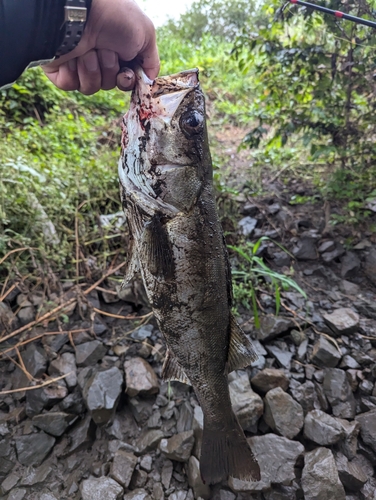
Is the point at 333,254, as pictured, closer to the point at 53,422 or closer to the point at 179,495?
the point at 179,495

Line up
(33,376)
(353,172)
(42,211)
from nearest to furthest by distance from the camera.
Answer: (33,376)
(42,211)
(353,172)

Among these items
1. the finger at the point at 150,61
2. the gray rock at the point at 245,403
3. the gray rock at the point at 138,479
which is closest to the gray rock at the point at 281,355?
the gray rock at the point at 245,403

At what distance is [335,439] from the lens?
2186 mm

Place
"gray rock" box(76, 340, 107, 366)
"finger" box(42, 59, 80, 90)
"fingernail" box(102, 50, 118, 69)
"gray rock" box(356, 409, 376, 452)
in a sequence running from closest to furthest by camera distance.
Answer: "fingernail" box(102, 50, 118, 69) < "finger" box(42, 59, 80, 90) < "gray rock" box(356, 409, 376, 452) < "gray rock" box(76, 340, 107, 366)

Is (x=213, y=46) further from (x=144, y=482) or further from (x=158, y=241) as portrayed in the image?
(x=144, y=482)

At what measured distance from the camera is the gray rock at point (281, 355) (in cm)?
263

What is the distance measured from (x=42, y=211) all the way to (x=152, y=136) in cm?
185

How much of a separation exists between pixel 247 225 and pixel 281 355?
57.2 inches

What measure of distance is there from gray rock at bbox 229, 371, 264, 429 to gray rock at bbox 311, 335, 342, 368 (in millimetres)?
579

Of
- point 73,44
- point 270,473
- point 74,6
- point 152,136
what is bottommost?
point 270,473

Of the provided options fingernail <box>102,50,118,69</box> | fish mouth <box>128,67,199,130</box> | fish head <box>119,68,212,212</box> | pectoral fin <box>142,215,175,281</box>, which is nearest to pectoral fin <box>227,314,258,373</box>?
pectoral fin <box>142,215,175,281</box>

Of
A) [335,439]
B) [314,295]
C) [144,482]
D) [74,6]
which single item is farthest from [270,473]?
[74,6]

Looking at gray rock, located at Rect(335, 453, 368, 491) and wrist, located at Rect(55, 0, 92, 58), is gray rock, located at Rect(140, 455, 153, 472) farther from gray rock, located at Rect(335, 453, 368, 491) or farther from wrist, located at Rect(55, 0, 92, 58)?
wrist, located at Rect(55, 0, 92, 58)

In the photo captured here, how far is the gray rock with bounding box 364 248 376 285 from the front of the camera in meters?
3.18
